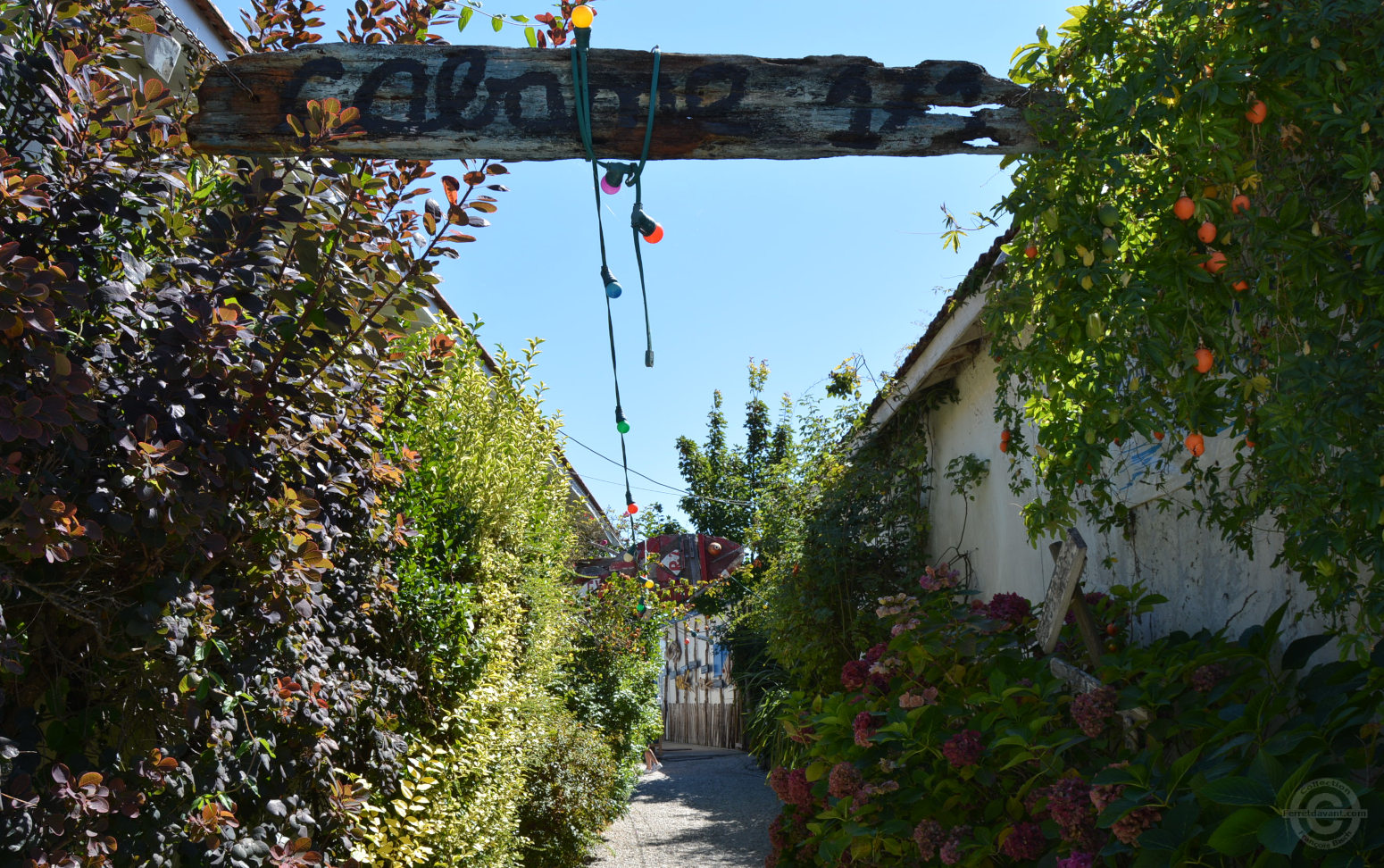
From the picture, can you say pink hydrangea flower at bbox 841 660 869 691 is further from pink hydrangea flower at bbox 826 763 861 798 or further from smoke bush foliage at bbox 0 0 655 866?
smoke bush foliage at bbox 0 0 655 866

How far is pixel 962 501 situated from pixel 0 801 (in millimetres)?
5631

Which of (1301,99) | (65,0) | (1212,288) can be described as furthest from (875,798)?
(65,0)

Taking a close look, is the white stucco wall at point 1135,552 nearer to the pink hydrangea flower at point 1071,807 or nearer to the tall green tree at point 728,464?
the pink hydrangea flower at point 1071,807

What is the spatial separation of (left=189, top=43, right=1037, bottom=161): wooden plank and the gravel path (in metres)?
5.61

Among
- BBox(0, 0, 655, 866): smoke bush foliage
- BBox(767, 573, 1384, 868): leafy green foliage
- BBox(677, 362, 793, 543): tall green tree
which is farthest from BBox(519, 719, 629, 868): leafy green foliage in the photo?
BBox(677, 362, 793, 543): tall green tree

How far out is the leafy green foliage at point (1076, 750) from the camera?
1799 millimetres

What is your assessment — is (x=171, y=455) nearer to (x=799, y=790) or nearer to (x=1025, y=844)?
(x=1025, y=844)

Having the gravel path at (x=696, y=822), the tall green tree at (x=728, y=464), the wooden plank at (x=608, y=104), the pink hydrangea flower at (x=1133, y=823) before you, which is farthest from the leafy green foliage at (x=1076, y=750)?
the tall green tree at (x=728, y=464)

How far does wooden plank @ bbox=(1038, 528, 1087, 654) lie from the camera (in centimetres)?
261

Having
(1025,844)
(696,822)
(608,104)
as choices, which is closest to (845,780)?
(1025,844)

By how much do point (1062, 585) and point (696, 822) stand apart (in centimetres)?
690

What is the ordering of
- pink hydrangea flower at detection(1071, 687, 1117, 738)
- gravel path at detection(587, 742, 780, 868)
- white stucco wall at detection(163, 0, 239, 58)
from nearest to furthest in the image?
pink hydrangea flower at detection(1071, 687, 1117, 738) → white stucco wall at detection(163, 0, 239, 58) → gravel path at detection(587, 742, 780, 868)

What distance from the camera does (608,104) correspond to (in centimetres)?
253

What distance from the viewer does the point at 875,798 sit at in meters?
3.05
